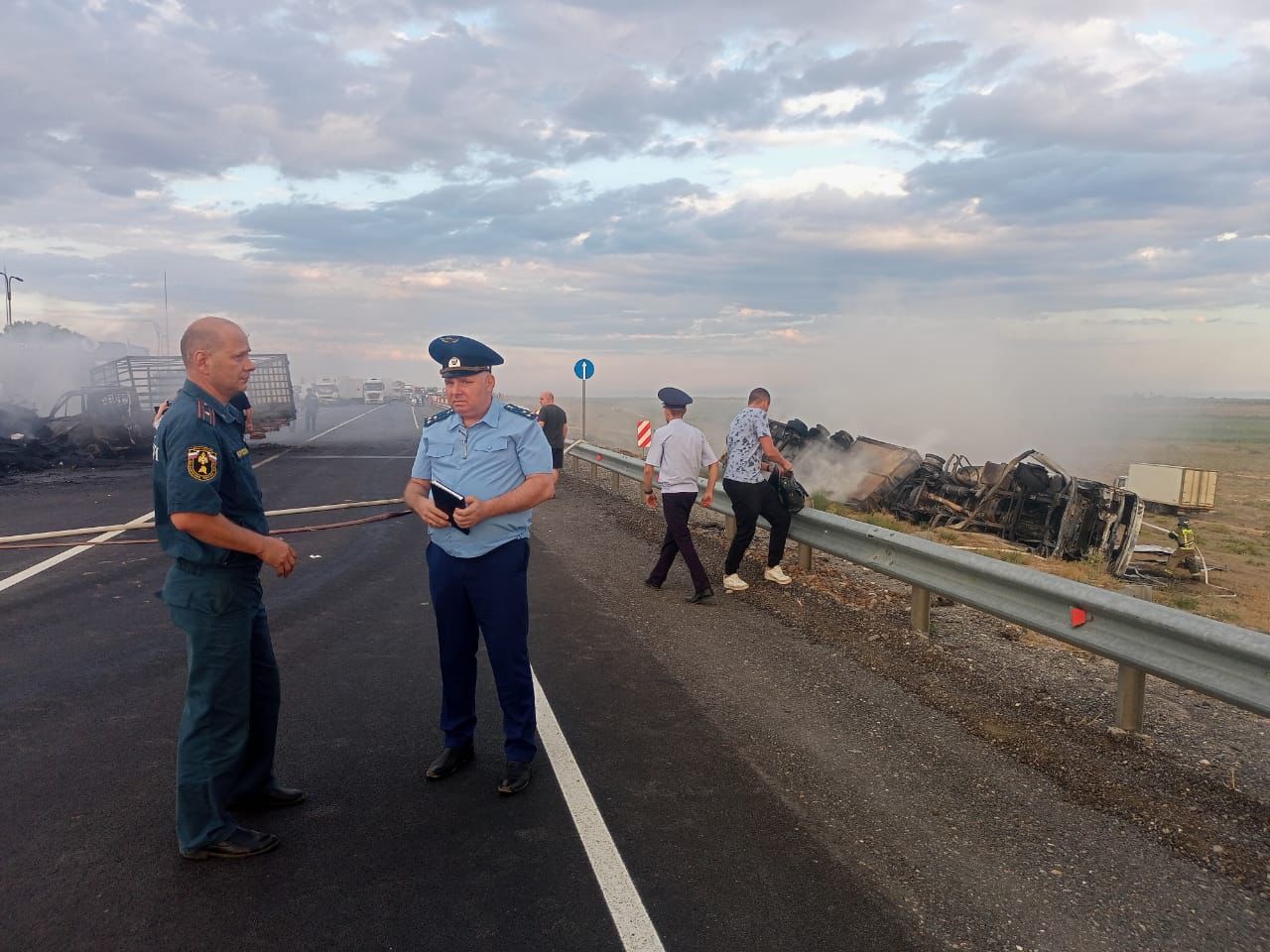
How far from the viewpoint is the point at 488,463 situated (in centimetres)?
412

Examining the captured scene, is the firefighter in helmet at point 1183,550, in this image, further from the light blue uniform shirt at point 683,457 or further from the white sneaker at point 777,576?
the light blue uniform shirt at point 683,457

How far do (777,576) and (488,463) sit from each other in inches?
200

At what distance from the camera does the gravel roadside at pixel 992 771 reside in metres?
3.18

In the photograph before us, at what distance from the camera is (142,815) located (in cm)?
375

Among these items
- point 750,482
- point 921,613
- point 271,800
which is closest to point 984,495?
point 750,482

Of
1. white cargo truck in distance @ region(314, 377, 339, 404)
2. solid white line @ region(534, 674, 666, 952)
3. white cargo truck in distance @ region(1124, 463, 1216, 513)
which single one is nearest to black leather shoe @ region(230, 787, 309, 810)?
solid white line @ region(534, 674, 666, 952)

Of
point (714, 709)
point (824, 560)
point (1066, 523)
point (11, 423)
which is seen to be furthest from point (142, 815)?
point (11, 423)

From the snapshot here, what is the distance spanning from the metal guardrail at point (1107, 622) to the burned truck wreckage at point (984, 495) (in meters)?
7.27

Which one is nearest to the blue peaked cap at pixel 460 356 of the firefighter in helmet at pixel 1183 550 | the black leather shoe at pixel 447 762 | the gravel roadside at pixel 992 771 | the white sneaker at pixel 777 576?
the black leather shoe at pixel 447 762

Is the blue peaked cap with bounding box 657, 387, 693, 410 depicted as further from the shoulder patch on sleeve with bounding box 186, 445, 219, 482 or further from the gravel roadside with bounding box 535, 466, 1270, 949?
the shoulder patch on sleeve with bounding box 186, 445, 219, 482

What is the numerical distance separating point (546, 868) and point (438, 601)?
137cm

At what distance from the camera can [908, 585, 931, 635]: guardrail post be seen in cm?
675

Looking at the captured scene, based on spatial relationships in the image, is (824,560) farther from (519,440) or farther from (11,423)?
(11,423)

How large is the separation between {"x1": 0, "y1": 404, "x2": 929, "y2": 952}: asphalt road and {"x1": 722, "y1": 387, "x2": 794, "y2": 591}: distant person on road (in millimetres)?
2046
